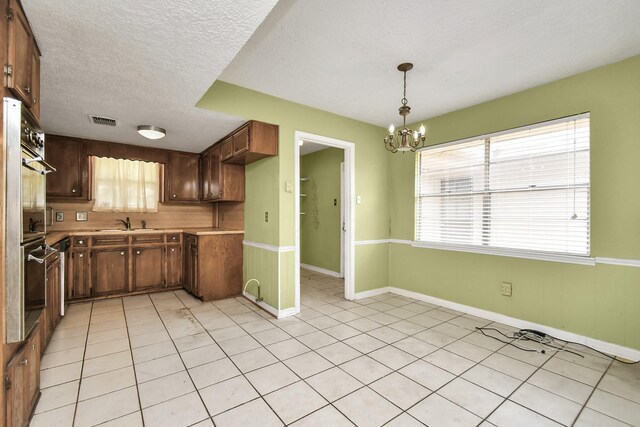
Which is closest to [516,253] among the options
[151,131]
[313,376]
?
[313,376]

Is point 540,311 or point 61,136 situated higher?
point 61,136

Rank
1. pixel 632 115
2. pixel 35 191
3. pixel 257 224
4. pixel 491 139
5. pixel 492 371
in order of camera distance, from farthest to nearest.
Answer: pixel 257 224 < pixel 491 139 < pixel 632 115 < pixel 492 371 < pixel 35 191

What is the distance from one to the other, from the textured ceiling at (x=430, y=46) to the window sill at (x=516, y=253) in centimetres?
176

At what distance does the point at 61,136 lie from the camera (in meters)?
4.00

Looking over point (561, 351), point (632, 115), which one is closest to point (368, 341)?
point (561, 351)

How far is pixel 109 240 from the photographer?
4.00m

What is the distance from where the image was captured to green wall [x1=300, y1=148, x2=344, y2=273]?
5.61 meters

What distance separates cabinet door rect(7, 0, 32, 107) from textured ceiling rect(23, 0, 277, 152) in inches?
2.6

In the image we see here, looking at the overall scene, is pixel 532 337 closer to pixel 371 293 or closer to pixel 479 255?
pixel 479 255

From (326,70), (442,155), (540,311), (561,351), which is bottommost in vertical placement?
(561,351)

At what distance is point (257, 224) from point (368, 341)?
6.71 feet

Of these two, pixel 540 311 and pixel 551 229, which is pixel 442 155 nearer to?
pixel 551 229

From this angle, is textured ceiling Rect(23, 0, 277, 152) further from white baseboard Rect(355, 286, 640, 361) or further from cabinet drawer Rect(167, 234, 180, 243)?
white baseboard Rect(355, 286, 640, 361)

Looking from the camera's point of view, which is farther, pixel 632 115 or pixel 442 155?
pixel 442 155
